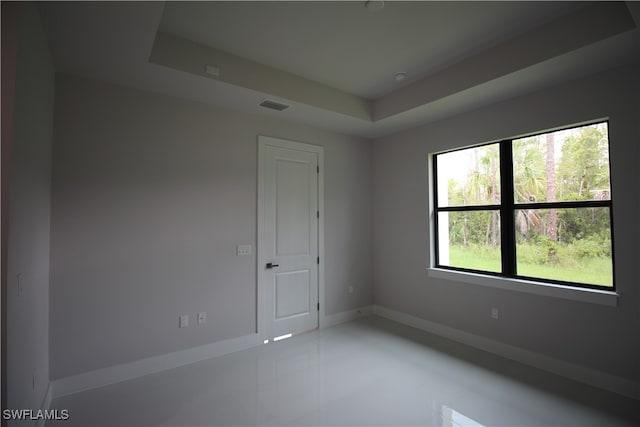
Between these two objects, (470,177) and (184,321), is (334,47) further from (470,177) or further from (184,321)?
(184,321)

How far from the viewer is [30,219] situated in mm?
1828

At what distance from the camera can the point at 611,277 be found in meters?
2.55

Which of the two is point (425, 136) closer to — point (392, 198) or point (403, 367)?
point (392, 198)

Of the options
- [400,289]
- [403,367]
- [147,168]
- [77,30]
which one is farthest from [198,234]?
[400,289]

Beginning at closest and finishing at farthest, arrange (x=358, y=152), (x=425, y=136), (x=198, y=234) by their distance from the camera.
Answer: (x=198, y=234)
(x=425, y=136)
(x=358, y=152)

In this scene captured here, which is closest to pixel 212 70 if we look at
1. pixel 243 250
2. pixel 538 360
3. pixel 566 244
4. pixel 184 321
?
pixel 243 250

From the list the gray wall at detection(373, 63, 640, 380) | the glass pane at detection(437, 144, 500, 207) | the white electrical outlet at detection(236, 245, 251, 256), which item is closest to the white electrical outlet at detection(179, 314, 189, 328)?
the white electrical outlet at detection(236, 245, 251, 256)

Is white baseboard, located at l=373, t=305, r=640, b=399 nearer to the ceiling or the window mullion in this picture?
the window mullion

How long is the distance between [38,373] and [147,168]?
173 centimetres

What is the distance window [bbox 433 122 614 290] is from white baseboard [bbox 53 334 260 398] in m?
2.66

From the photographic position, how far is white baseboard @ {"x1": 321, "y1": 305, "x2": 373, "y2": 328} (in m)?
4.11

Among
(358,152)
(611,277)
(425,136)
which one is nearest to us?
(611,277)

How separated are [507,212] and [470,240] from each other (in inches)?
20.6

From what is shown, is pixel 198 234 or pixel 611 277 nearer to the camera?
pixel 611 277
